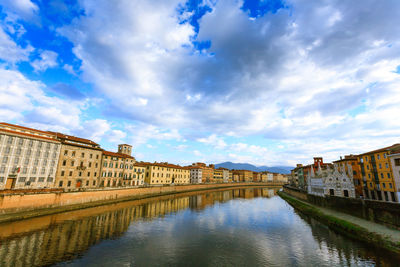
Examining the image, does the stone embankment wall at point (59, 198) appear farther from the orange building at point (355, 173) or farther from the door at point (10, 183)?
the orange building at point (355, 173)

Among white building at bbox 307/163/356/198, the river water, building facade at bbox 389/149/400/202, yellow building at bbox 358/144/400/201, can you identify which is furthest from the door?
yellow building at bbox 358/144/400/201

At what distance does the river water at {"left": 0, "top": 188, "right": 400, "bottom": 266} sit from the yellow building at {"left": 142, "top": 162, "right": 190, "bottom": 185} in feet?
172

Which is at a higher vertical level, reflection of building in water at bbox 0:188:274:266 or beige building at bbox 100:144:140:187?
beige building at bbox 100:144:140:187

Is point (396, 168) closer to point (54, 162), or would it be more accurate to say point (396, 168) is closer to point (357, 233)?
point (357, 233)

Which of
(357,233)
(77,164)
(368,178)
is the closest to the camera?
(357,233)

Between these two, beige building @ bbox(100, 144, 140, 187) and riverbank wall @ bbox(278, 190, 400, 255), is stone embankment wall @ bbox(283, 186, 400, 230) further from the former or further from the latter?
beige building @ bbox(100, 144, 140, 187)

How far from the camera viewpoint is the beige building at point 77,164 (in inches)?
2126

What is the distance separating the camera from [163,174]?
10062 centimetres

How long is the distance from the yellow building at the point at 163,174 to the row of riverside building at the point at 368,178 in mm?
71023

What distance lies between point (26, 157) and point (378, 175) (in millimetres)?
91766

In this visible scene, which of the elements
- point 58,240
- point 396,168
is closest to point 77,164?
point 58,240

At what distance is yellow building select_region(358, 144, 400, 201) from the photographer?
44031mm

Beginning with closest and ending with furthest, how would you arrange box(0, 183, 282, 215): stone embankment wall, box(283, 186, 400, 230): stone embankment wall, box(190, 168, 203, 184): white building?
box(283, 186, 400, 230): stone embankment wall < box(0, 183, 282, 215): stone embankment wall < box(190, 168, 203, 184): white building

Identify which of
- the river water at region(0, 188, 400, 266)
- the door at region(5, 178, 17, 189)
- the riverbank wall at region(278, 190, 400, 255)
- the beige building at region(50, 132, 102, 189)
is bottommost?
the river water at region(0, 188, 400, 266)
